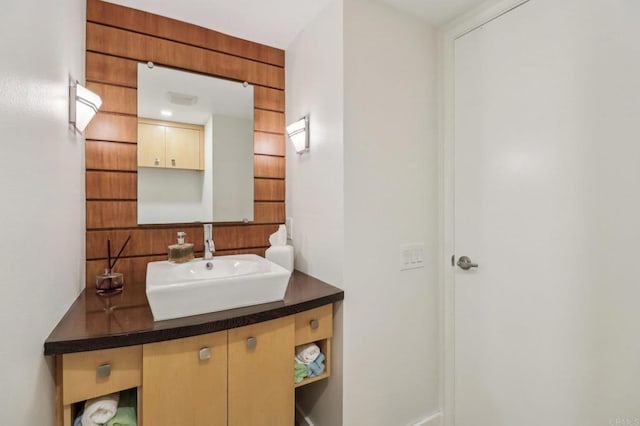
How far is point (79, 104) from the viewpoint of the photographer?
1.15m

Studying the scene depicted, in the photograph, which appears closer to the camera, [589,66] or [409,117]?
[589,66]

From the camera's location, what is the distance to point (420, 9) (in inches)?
59.7

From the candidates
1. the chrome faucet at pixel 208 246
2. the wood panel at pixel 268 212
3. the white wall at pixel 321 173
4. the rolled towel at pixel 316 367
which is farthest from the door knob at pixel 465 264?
the chrome faucet at pixel 208 246

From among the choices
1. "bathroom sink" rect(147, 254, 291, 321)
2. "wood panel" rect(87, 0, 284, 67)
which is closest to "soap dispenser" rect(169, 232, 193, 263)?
"bathroom sink" rect(147, 254, 291, 321)

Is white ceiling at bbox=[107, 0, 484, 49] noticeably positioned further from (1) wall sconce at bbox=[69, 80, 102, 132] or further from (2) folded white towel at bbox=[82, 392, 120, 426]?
(2) folded white towel at bbox=[82, 392, 120, 426]

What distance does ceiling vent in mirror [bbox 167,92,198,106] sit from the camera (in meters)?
1.61

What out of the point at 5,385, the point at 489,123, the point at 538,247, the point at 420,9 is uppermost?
the point at 420,9

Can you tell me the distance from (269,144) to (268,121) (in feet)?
0.50

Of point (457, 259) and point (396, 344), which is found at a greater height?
point (457, 259)

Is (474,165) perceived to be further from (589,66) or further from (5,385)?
(5,385)

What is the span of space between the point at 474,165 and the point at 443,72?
597mm

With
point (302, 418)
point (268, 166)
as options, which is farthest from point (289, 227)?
point (302, 418)

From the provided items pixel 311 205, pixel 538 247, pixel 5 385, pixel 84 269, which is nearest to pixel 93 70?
pixel 84 269

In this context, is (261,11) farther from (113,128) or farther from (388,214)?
(388,214)
